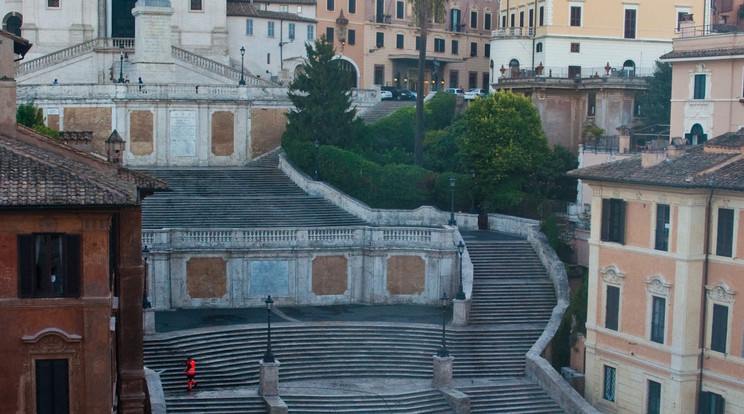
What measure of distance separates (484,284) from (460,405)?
998 centimetres

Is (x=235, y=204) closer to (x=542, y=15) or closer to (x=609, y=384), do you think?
(x=609, y=384)

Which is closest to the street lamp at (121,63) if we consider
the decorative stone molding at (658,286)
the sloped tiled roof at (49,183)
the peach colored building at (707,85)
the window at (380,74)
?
the window at (380,74)

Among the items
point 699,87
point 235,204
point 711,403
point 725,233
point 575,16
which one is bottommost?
point 711,403

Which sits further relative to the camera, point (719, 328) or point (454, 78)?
point (454, 78)

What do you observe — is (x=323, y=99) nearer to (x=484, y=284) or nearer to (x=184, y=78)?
(x=184, y=78)

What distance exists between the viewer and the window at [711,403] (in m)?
41.7

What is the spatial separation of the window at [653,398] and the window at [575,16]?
35079mm

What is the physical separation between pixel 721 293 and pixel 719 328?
3.90ft

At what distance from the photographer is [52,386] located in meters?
28.8

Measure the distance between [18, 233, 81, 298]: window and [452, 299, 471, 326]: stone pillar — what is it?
24314mm

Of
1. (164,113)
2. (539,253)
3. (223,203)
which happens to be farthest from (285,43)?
(539,253)

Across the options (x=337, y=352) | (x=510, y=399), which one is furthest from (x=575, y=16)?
(x=510, y=399)

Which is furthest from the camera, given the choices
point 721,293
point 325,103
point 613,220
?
point 325,103

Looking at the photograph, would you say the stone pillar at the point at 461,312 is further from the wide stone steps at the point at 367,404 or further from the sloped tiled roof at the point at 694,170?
the sloped tiled roof at the point at 694,170
